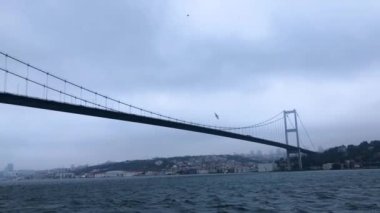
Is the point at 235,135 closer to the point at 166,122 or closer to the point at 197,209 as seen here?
the point at 166,122

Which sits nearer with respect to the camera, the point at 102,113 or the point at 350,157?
the point at 102,113

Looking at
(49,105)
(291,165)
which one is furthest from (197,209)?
(291,165)

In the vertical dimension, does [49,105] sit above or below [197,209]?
above

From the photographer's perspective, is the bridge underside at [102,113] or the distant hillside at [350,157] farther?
the distant hillside at [350,157]

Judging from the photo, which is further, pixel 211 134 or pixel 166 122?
pixel 211 134

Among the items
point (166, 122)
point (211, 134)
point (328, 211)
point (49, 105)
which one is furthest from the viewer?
point (211, 134)

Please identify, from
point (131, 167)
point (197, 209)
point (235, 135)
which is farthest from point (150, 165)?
point (197, 209)

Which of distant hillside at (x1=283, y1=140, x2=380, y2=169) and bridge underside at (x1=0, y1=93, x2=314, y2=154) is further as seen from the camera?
distant hillside at (x1=283, y1=140, x2=380, y2=169)

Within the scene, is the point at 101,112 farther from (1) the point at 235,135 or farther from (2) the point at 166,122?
(1) the point at 235,135

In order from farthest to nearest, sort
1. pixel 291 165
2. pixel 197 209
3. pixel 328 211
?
1. pixel 291 165
2. pixel 197 209
3. pixel 328 211
